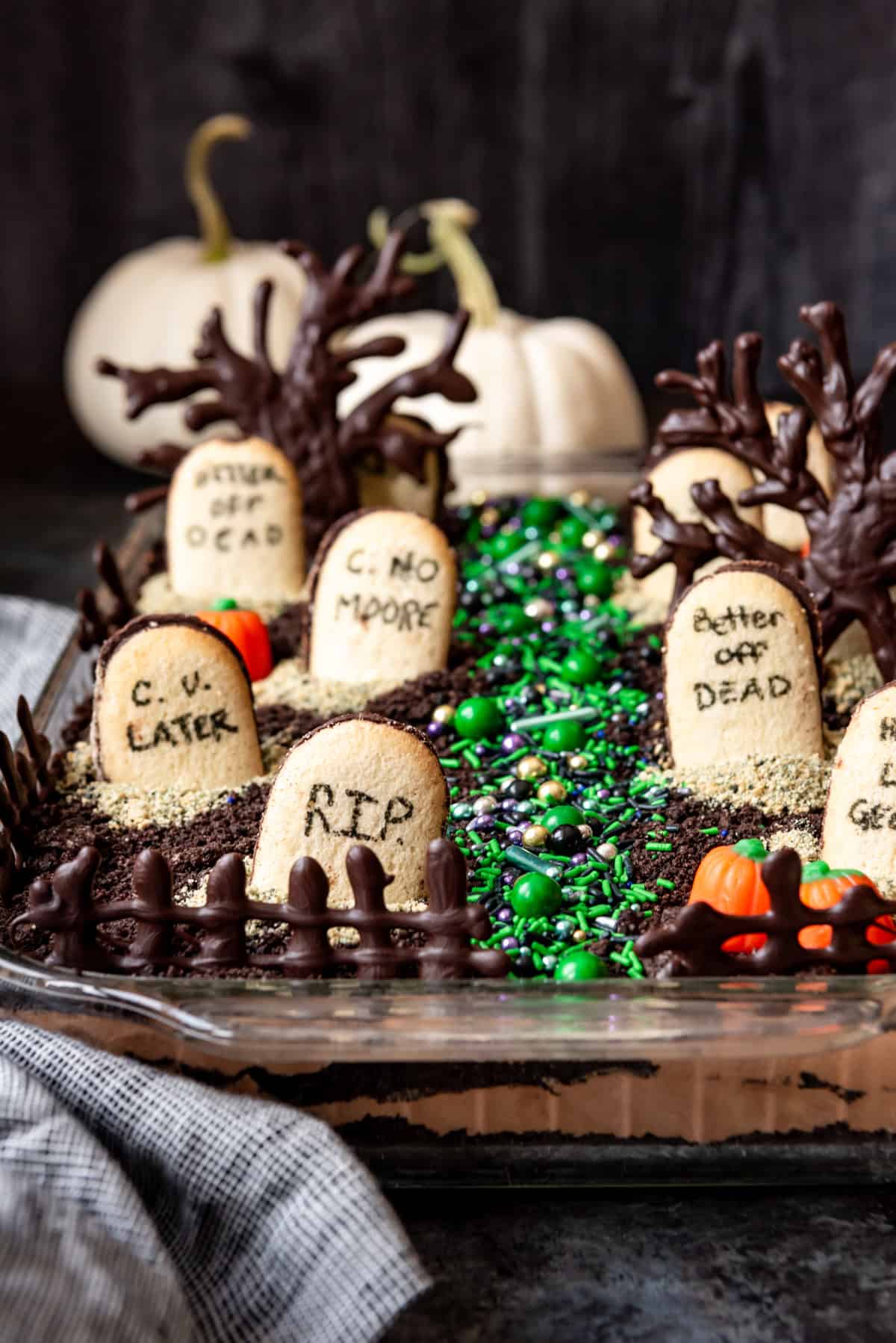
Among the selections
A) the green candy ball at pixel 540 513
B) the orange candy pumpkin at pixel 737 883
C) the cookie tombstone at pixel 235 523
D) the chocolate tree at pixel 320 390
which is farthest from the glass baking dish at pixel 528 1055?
the green candy ball at pixel 540 513

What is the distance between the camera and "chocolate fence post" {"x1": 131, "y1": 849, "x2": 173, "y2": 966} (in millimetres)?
1336

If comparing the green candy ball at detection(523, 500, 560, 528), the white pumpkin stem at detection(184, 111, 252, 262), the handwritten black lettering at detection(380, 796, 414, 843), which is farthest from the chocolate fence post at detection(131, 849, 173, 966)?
the white pumpkin stem at detection(184, 111, 252, 262)

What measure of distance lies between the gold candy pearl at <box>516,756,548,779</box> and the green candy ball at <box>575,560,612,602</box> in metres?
0.65

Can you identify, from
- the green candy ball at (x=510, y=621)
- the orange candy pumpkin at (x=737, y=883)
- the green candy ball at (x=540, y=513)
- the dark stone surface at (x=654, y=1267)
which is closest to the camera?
the dark stone surface at (x=654, y=1267)

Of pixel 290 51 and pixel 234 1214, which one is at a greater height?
pixel 290 51

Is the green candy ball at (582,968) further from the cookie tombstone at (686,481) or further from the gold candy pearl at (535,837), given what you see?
the cookie tombstone at (686,481)

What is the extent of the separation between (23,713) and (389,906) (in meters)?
0.54

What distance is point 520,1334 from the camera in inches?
46.6

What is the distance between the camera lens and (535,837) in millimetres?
1608

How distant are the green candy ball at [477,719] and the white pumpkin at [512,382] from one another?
122cm

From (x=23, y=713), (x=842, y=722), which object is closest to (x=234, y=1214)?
(x=23, y=713)

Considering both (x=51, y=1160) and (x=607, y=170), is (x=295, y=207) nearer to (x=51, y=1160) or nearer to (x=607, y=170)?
(x=607, y=170)

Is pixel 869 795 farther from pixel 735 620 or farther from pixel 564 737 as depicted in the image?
pixel 564 737

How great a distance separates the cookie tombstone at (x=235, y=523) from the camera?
7.73 ft
